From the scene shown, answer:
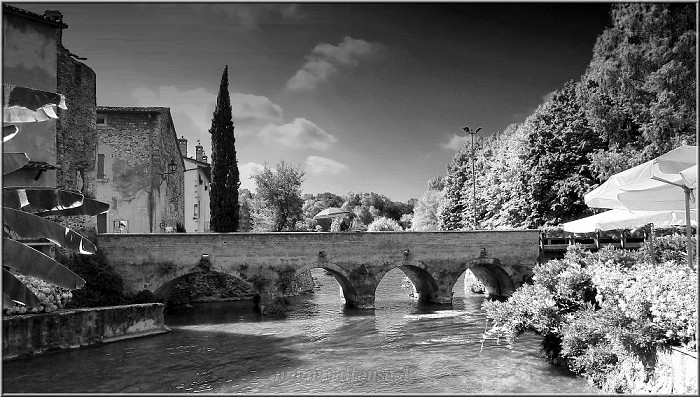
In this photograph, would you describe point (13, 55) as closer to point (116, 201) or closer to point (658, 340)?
point (116, 201)

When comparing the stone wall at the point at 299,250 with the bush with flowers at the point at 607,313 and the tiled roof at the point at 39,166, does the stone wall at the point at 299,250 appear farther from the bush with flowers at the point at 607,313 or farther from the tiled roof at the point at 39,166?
the bush with flowers at the point at 607,313

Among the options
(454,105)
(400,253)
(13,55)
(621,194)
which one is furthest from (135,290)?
(621,194)

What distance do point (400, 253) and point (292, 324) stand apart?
6.45m

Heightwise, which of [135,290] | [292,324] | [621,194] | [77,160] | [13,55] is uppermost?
[13,55]

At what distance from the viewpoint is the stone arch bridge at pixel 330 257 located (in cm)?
2182

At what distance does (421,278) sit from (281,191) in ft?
50.8

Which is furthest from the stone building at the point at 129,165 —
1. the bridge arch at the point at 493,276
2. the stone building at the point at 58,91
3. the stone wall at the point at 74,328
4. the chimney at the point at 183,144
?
the bridge arch at the point at 493,276

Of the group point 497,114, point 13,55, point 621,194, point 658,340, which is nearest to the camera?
point 658,340

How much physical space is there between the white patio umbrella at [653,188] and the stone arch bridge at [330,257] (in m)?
13.3

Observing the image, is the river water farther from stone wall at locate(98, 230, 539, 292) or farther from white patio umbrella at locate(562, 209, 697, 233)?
white patio umbrella at locate(562, 209, 697, 233)

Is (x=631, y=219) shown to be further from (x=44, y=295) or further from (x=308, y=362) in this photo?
(x=44, y=295)

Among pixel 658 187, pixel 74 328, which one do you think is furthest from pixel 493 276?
pixel 74 328

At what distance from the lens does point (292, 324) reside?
2066 cm

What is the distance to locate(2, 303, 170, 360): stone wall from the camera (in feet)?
47.4
